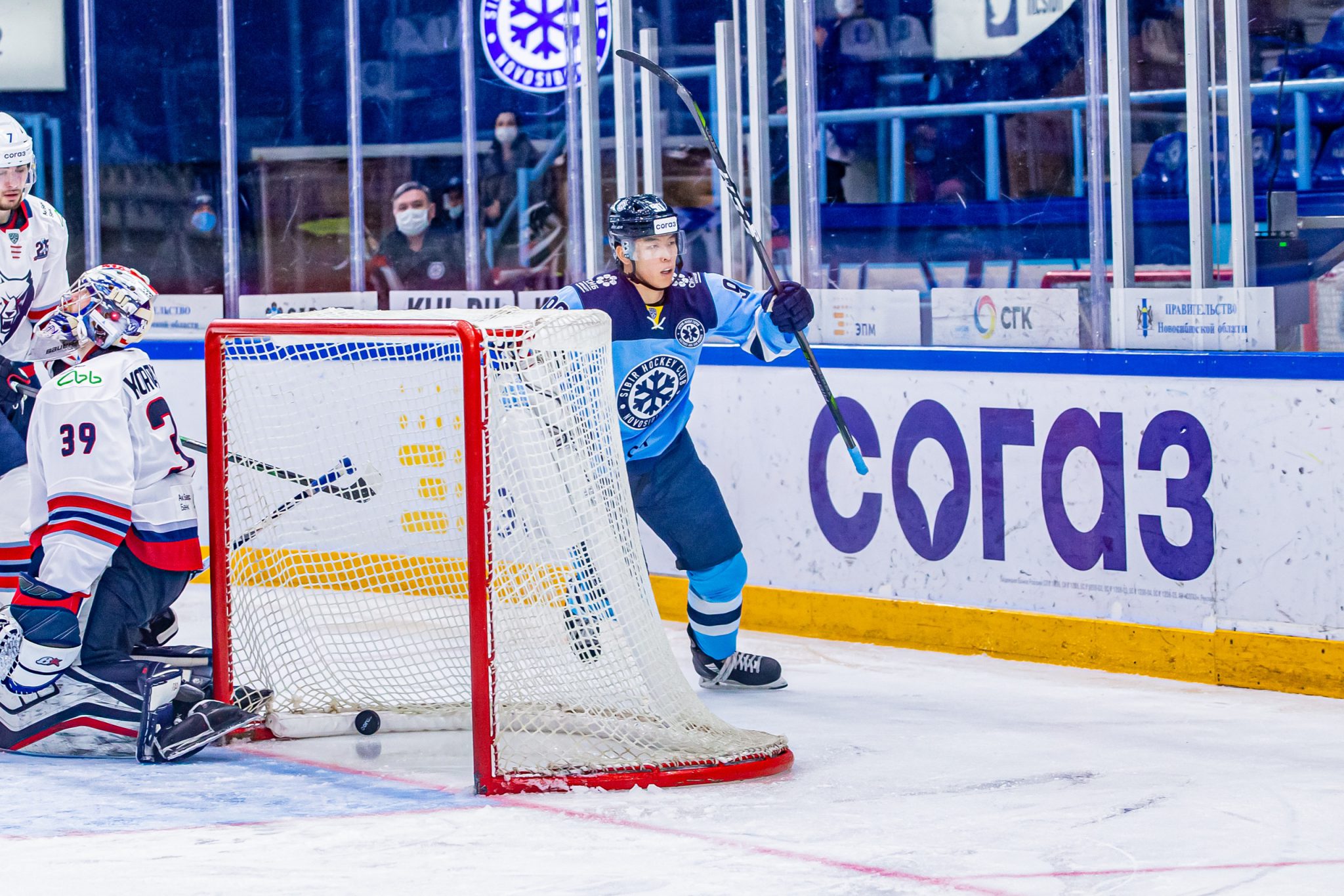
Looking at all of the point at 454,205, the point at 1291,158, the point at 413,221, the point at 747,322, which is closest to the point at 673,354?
the point at 747,322

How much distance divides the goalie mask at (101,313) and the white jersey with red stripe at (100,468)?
36 millimetres

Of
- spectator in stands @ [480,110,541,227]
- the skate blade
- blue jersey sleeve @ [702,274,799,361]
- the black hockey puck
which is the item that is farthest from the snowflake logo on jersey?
spectator in stands @ [480,110,541,227]

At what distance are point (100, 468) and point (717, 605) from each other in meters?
1.53

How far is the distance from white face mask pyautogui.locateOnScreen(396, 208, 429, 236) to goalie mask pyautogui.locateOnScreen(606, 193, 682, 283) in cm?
260

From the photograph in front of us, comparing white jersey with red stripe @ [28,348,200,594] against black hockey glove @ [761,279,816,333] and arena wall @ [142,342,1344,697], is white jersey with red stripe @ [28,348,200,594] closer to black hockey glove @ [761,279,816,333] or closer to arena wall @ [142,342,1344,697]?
black hockey glove @ [761,279,816,333]

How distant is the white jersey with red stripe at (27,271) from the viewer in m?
4.73

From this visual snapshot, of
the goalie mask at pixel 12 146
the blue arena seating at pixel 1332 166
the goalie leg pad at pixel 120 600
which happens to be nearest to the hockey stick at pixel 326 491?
the goalie leg pad at pixel 120 600

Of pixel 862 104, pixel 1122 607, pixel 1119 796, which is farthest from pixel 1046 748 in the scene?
pixel 862 104

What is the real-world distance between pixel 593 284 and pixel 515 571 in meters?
1.00

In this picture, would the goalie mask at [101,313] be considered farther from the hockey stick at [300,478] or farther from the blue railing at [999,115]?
the blue railing at [999,115]

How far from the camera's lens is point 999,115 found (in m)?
5.42

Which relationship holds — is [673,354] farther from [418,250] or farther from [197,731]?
[418,250]

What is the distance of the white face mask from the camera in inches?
266

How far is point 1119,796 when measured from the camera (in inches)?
135
